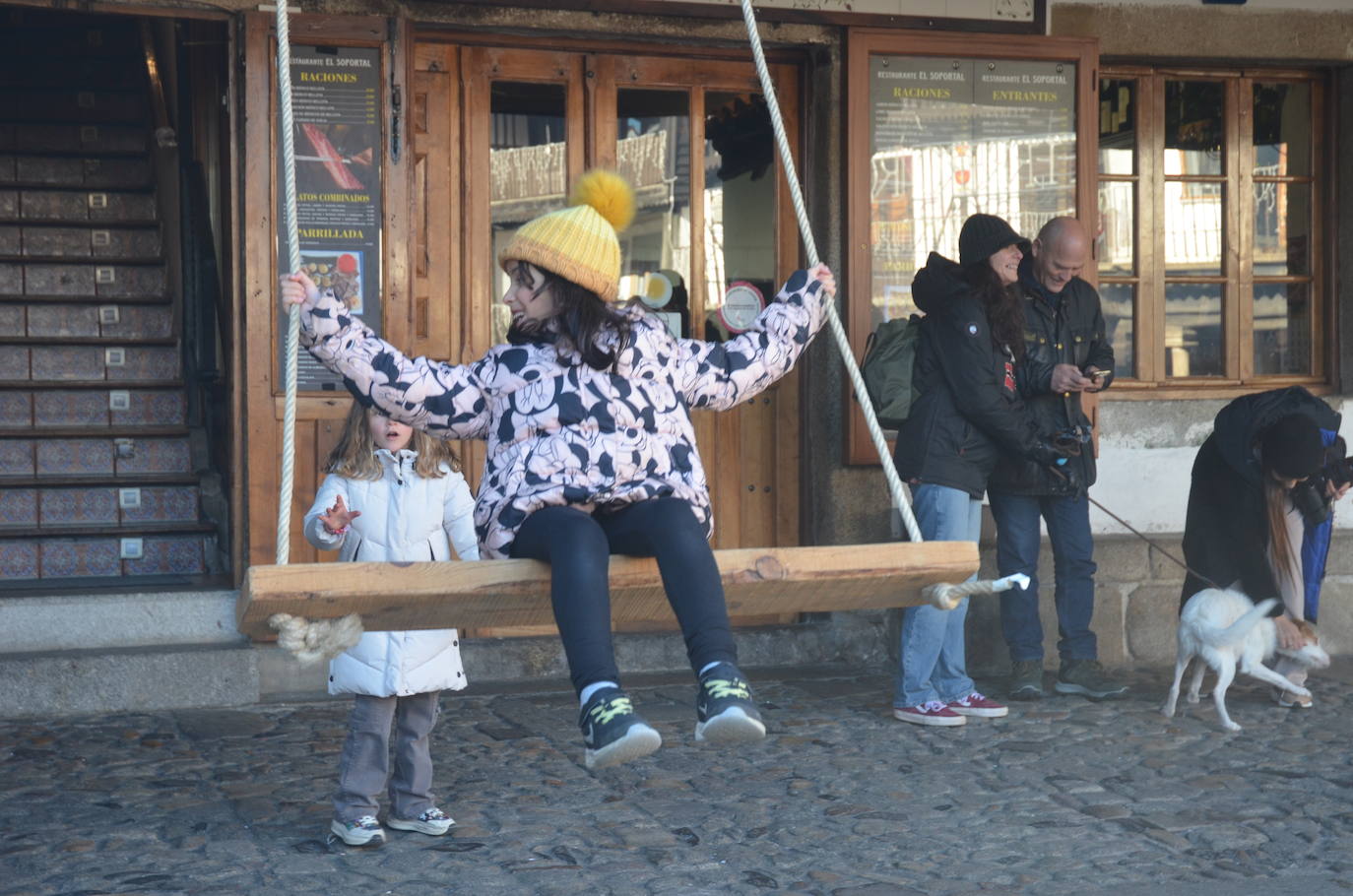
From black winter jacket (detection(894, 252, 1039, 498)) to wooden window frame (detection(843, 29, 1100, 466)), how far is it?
0.87 meters

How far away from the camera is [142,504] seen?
8.39 metres

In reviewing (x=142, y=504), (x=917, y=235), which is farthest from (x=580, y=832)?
(x=142, y=504)

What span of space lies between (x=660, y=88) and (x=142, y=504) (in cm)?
329

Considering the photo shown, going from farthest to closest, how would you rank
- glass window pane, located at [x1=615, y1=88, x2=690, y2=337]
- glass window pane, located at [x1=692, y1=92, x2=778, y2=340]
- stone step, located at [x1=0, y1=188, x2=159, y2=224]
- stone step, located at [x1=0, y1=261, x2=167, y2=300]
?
stone step, located at [x1=0, y1=188, x2=159, y2=224] < stone step, located at [x1=0, y1=261, x2=167, y2=300] < glass window pane, located at [x1=692, y1=92, x2=778, y2=340] < glass window pane, located at [x1=615, y1=88, x2=690, y2=337]

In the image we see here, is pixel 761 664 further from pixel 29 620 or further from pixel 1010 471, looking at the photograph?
pixel 29 620

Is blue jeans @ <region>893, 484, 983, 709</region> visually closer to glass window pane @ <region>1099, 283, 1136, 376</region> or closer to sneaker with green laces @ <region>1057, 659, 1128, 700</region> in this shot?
sneaker with green laces @ <region>1057, 659, 1128, 700</region>

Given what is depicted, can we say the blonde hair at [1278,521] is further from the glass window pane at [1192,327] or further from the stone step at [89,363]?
the stone step at [89,363]

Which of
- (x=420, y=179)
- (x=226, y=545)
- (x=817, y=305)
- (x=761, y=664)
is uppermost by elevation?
(x=420, y=179)

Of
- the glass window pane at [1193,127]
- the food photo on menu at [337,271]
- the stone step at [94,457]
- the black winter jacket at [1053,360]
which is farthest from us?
the stone step at [94,457]

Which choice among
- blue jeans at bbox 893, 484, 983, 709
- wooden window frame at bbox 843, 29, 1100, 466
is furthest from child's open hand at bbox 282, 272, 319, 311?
wooden window frame at bbox 843, 29, 1100, 466

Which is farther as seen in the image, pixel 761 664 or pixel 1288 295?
pixel 1288 295

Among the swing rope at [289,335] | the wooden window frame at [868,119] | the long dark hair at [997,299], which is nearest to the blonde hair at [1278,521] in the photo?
the long dark hair at [997,299]

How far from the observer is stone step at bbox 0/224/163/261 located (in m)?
9.41

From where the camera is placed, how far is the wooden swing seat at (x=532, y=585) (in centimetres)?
355
